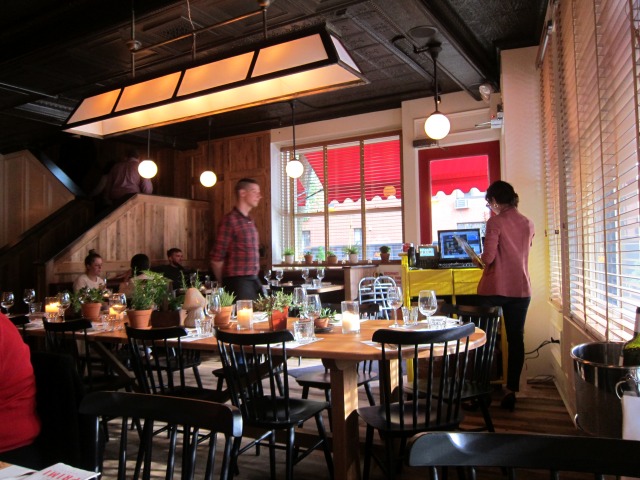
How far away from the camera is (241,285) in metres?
A: 4.09

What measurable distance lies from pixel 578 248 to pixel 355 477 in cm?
212

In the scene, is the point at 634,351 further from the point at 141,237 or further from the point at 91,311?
the point at 141,237

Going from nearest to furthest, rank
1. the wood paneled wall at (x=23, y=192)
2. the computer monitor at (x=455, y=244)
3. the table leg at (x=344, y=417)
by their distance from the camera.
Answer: the table leg at (x=344, y=417) → the computer monitor at (x=455, y=244) → the wood paneled wall at (x=23, y=192)

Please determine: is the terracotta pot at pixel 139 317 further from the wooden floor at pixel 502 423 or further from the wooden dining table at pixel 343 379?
the wooden floor at pixel 502 423

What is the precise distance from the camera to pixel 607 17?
2365mm

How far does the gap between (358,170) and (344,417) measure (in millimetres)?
6488

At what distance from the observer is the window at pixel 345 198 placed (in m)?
8.33

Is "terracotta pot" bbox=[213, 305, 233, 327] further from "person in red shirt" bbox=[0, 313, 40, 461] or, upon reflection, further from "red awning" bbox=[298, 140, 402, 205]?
"red awning" bbox=[298, 140, 402, 205]

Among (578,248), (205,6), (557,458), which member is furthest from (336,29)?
(557,458)

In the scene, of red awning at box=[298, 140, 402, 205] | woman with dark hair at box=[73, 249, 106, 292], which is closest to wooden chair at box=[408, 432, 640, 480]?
woman with dark hair at box=[73, 249, 106, 292]

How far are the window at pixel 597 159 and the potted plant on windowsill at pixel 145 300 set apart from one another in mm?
2506

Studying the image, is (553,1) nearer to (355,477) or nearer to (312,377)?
(312,377)

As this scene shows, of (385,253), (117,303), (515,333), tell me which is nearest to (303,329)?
(117,303)

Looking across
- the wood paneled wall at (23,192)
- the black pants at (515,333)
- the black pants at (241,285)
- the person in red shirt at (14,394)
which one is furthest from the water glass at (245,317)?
the wood paneled wall at (23,192)
